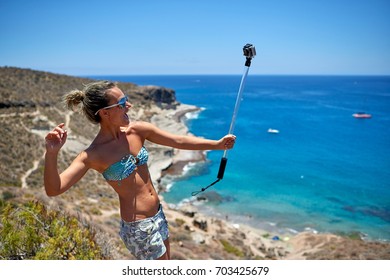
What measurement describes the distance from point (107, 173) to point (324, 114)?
263ft

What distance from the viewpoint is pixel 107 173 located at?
2.36m

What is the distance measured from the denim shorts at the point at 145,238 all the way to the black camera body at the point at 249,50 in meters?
1.55

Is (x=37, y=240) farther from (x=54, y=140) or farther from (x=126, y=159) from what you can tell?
(x=54, y=140)

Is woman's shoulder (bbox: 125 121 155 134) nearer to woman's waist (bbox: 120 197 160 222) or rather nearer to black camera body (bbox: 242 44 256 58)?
Answer: woman's waist (bbox: 120 197 160 222)

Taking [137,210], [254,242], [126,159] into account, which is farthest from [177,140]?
[254,242]

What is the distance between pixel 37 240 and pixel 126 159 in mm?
1982

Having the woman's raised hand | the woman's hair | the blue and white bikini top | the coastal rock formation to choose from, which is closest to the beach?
the coastal rock formation

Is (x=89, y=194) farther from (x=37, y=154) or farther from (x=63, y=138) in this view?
(x=63, y=138)

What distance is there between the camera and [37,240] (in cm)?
359

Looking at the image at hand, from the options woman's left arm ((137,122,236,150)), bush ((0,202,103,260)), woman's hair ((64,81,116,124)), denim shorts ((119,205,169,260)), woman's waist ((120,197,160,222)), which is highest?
woman's hair ((64,81,116,124))

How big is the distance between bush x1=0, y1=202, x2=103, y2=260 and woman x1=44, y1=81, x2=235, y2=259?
4.59ft

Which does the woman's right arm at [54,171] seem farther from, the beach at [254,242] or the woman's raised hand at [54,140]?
the beach at [254,242]

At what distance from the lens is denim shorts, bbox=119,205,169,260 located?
243 cm
